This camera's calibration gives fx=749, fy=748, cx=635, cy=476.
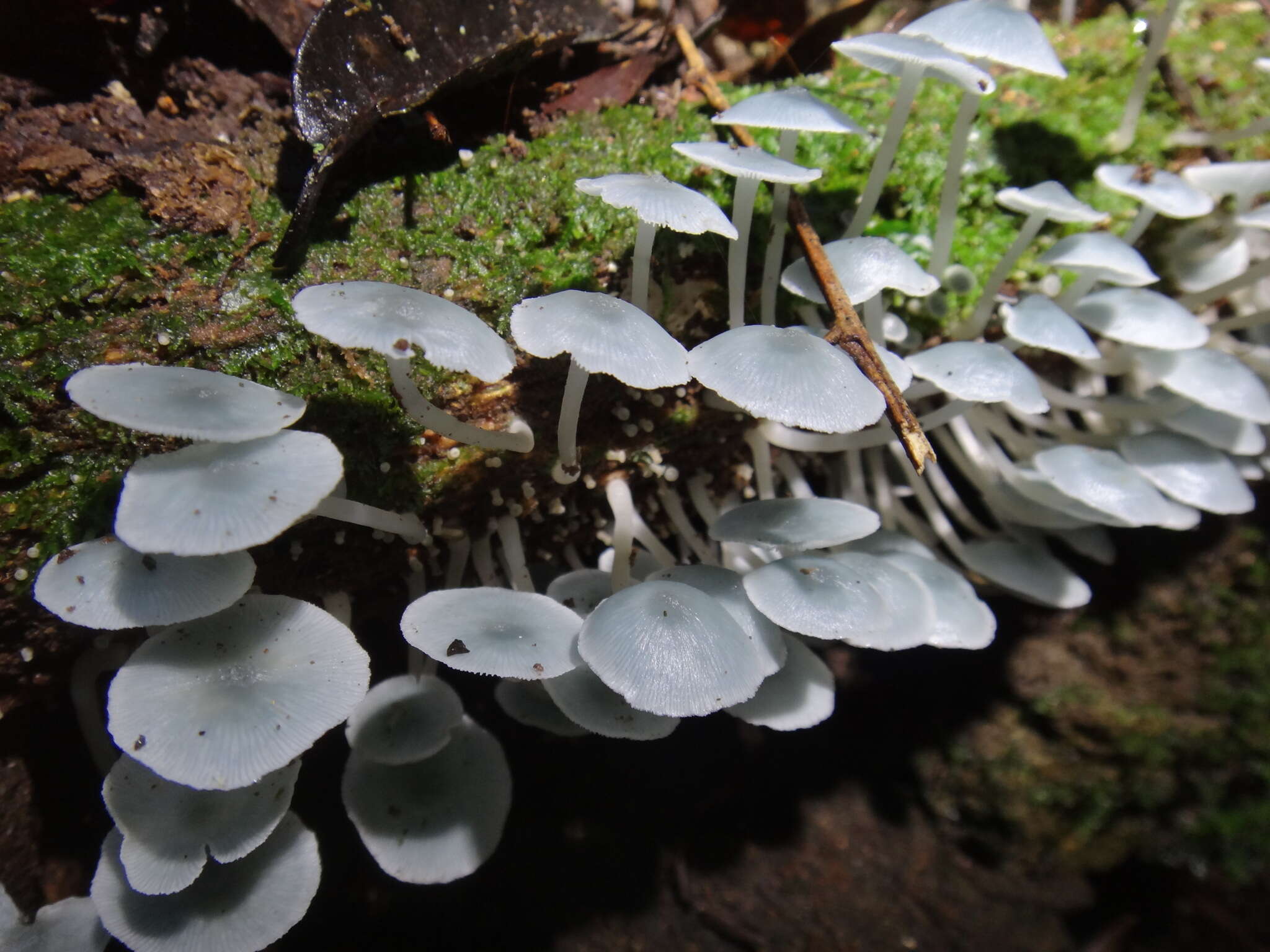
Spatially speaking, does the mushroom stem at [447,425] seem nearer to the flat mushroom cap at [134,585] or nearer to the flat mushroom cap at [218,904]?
the flat mushroom cap at [134,585]

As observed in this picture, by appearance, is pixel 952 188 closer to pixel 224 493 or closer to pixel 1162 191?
pixel 1162 191

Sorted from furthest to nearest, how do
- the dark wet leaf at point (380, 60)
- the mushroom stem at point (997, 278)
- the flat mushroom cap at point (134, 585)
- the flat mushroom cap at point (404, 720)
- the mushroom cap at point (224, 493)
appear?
1. the mushroom stem at point (997, 278)
2. the flat mushroom cap at point (404, 720)
3. the dark wet leaf at point (380, 60)
4. the flat mushroom cap at point (134, 585)
5. the mushroom cap at point (224, 493)

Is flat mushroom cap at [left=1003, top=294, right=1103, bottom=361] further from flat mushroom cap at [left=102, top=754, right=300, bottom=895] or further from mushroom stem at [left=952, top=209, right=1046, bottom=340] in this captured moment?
flat mushroom cap at [left=102, top=754, right=300, bottom=895]

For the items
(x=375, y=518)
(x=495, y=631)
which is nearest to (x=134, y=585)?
(x=375, y=518)

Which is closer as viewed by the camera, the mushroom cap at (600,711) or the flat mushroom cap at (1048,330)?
the mushroom cap at (600,711)

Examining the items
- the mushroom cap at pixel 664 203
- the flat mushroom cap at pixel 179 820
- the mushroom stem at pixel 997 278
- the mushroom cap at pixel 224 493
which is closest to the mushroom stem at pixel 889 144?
the mushroom stem at pixel 997 278

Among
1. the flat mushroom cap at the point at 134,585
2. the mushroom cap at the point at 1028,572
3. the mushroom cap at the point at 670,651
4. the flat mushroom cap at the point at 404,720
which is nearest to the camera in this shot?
the flat mushroom cap at the point at 134,585

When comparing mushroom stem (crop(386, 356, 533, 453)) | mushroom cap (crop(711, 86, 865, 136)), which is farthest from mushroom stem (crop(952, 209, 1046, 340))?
mushroom stem (crop(386, 356, 533, 453))
